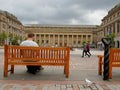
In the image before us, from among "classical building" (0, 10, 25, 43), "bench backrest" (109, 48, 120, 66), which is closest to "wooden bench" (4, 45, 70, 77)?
"bench backrest" (109, 48, 120, 66)

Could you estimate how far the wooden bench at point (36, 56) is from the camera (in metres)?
8.05

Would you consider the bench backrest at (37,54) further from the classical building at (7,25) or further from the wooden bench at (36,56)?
the classical building at (7,25)

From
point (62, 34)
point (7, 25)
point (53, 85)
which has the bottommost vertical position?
point (53, 85)

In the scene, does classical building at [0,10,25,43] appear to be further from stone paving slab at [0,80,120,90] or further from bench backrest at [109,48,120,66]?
stone paving slab at [0,80,120,90]

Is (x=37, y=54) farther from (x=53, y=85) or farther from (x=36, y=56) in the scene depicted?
(x=53, y=85)

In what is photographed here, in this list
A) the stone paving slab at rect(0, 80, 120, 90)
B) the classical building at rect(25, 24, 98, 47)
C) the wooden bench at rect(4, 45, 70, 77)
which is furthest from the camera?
the classical building at rect(25, 24, 98, 47)

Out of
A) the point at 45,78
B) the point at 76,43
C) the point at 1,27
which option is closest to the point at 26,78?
the point at 45,78

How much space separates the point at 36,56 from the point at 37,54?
79 millimetres

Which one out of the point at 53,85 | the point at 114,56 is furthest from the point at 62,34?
the point at 53,85

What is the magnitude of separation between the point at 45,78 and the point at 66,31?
13670 cm

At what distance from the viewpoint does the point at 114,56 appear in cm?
812

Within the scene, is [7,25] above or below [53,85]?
above

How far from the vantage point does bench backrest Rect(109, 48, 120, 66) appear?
26.4 feet

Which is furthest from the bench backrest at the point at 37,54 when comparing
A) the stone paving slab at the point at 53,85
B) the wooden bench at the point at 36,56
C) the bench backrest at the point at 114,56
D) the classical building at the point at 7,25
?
the classical building at the point at 7,25
